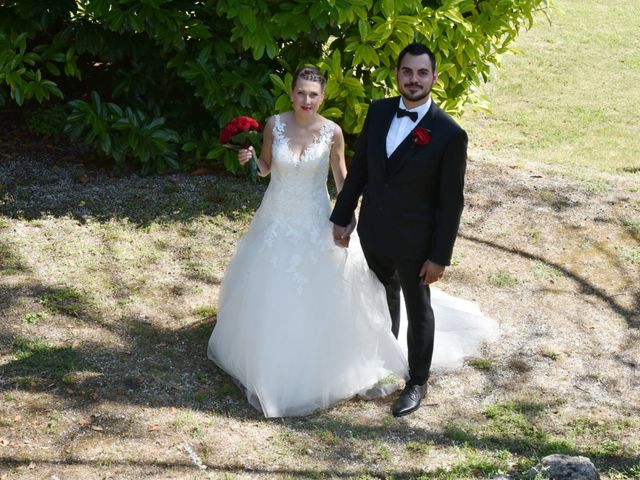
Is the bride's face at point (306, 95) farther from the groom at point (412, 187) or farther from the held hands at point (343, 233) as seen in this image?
the held hands at point (343, 233)

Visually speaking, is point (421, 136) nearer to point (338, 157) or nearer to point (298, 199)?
point (338, 157)

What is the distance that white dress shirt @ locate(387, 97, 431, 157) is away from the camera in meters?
4.50

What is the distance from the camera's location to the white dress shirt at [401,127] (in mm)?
4496

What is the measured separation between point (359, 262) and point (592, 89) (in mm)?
7730

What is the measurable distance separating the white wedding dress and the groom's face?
0.75 metres

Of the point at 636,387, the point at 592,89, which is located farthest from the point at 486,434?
the point at 592,89

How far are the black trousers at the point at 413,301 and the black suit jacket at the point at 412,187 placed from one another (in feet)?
0.32

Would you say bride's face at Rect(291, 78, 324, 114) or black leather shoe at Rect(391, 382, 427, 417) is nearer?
bride's face at Rect(291, 78, 324, 114)

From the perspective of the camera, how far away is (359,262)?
17.1 ft

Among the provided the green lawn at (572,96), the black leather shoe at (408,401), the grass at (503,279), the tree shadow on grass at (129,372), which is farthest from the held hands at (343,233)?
the green lawn at (572,96)

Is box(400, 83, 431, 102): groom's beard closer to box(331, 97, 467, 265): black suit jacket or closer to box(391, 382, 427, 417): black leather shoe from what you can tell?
box(331, 97, 467, 265): black suit jacket

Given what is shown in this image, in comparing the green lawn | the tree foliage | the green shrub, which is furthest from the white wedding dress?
the green lawn

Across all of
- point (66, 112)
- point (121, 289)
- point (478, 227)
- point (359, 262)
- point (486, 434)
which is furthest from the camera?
point (66, 112)

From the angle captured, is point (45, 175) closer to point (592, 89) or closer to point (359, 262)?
point (359, 262)
